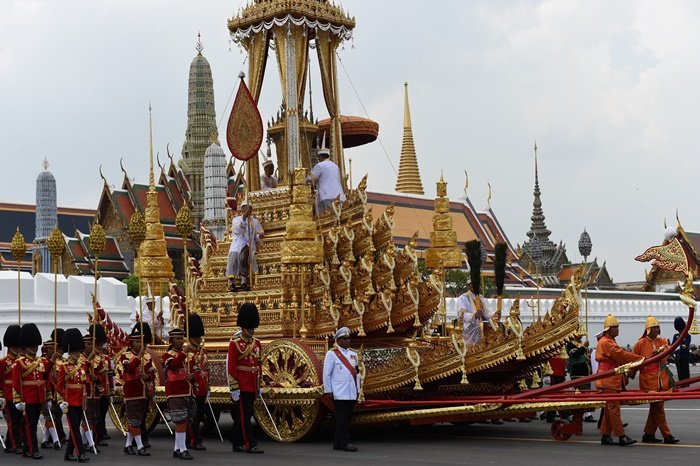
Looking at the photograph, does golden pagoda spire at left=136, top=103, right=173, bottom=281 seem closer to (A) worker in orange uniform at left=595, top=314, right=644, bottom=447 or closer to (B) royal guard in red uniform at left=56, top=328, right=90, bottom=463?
(B) royal guard in red uniform at left=56, top=328, right=90, bottom=463

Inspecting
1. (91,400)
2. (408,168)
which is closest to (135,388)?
(91,400)

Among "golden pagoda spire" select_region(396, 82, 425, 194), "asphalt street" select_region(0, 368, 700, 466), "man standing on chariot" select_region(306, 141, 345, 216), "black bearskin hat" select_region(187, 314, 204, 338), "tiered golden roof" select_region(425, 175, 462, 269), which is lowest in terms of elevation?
"asphalt street" select_region(0, 368, 700, 466)

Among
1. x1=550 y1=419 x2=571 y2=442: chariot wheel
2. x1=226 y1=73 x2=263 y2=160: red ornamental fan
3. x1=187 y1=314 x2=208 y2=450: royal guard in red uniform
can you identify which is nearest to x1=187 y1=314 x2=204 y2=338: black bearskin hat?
x1=187 y1=314 x2=208 y2=450: royal guard in red uniform

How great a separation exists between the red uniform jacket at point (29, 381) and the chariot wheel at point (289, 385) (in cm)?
247

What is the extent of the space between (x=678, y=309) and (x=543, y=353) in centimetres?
2874

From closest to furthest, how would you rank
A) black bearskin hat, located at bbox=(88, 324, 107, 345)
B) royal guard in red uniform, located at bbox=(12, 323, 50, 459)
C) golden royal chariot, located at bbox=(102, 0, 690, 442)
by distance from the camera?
golden royal chariot, located at bbox=(102, 0, 690, 442) < royal guard in red uniform, located at bbox=(12, 323, 50, 459) < black bearskin hat, located at bbox=(88, 324, 107, 345)

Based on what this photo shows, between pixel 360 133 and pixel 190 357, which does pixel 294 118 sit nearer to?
pixel 360 133

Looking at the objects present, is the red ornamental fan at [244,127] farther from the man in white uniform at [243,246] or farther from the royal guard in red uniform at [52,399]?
the royal guard in red uniform at [52,399]

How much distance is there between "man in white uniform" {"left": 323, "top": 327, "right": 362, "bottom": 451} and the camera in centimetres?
1246

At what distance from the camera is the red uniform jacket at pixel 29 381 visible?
13164 millimetres

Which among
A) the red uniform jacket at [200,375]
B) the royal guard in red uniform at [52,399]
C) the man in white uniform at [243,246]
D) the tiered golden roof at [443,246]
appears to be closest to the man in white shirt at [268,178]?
the man in white uniform at [243,246]

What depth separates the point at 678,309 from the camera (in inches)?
1576

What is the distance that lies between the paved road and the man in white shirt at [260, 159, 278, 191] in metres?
3.61

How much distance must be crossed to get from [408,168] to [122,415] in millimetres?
45509
